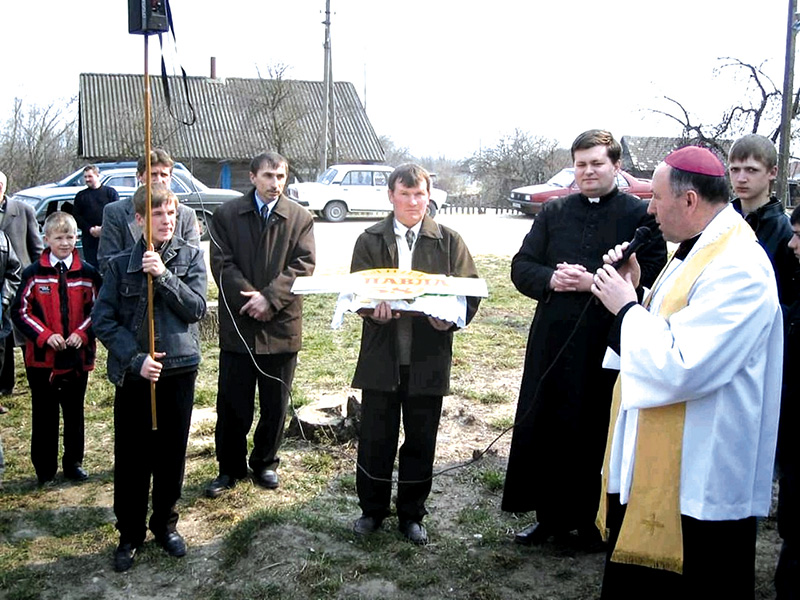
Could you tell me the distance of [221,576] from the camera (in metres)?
3.89

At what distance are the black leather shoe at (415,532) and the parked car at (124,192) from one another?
428 inches

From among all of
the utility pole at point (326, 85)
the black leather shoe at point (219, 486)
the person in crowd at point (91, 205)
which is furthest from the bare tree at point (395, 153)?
the black leather shoe at point (219, 486)

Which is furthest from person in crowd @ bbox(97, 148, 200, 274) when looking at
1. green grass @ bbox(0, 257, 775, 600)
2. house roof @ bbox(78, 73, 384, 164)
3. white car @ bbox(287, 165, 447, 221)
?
house roof @ bbox(78, 73, 384, 164)

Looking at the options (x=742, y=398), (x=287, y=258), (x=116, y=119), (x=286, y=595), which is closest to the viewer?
(x=742, y=398)

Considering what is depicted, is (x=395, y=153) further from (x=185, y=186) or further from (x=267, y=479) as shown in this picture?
(x=267, y=479)

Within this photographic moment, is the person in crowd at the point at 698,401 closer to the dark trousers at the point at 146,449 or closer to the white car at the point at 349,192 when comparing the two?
the dark trousers at the point at 146,449

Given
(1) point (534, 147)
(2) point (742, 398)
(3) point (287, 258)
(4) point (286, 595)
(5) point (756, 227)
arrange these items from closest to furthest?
(2) point (742, 398) → (4) point (286, 595) → (5) point (756, 227) → (3) point (287, 258) → (1) point (534, 147)

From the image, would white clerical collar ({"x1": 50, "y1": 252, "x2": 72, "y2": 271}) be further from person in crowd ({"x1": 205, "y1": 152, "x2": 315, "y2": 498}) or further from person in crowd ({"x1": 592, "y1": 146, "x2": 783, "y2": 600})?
person in crowd ({"x1": 592, "y1": 146, "x2": 783, "y2": 600})

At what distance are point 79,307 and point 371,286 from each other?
7.12 ft

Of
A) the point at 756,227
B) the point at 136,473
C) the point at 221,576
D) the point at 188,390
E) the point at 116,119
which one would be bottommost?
the point at 221,576

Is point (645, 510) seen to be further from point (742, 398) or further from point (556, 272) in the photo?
point (556, 272)

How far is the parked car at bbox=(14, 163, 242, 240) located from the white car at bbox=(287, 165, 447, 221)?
6543mm

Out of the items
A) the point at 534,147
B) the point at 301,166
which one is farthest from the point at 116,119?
the point at 534,147

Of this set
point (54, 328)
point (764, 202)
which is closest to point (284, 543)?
point (54, 328)
